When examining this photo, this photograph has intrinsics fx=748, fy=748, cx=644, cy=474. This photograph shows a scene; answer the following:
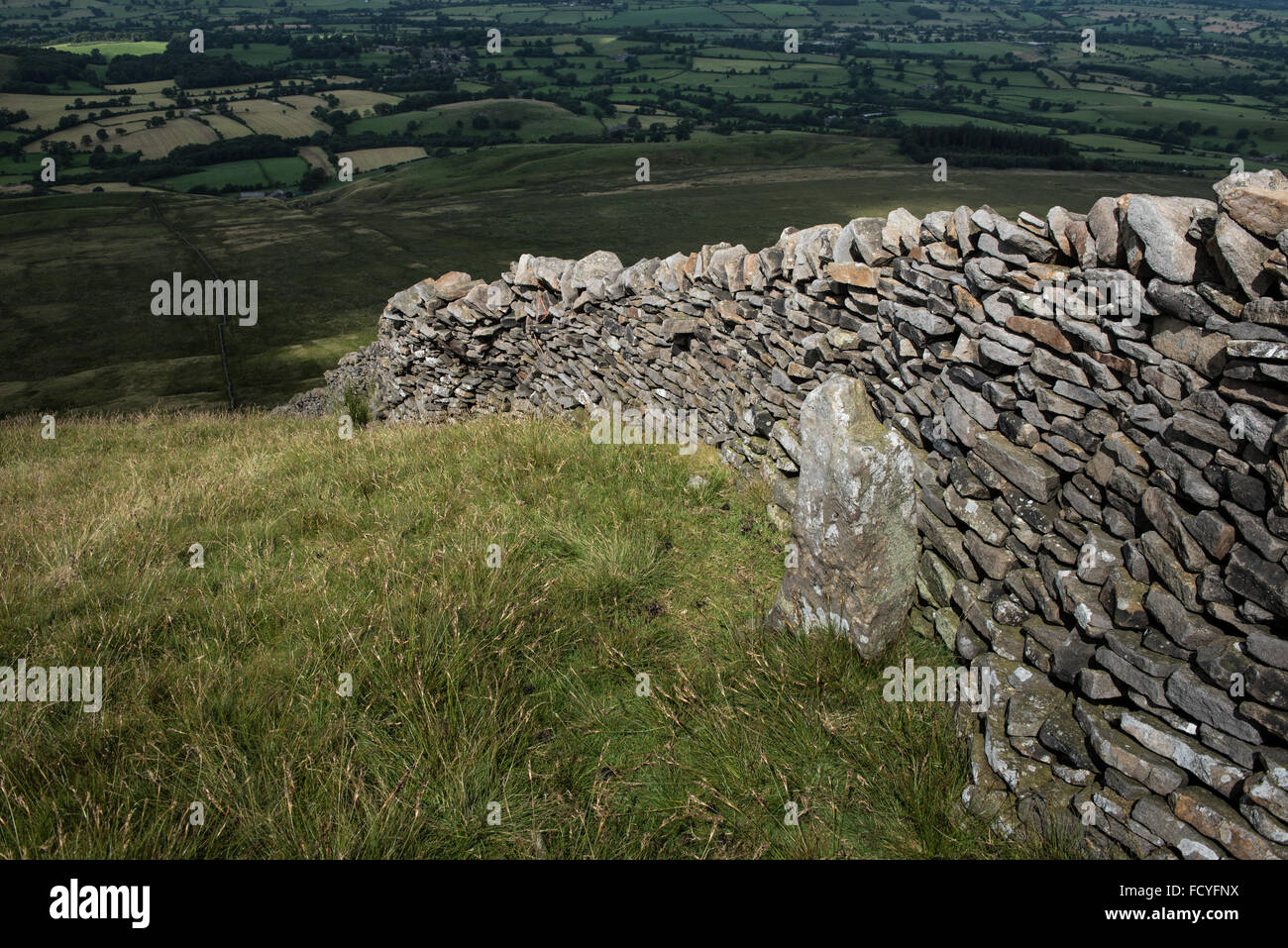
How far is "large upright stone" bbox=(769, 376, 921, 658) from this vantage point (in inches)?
198

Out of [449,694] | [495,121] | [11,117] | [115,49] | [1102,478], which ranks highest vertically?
[115,49]

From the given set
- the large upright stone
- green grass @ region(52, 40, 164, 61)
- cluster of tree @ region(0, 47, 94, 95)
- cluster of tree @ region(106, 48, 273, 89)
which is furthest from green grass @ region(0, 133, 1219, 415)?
green grass @ region(52, 40, 164, 61)

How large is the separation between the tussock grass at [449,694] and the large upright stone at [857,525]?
28cm

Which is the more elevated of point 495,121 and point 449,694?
point 495,121

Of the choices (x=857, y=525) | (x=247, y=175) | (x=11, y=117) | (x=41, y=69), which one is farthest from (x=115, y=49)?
(x=857, y=525)

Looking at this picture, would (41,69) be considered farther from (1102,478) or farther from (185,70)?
(1102,478)

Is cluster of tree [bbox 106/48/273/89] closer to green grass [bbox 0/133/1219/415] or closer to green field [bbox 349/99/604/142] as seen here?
green field [bbox 349/99/604/142]

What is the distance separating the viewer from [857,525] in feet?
16.5

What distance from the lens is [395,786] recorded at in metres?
3.85

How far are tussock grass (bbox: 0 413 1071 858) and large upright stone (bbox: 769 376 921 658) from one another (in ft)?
0.91

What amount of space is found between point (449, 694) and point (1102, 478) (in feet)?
13.2

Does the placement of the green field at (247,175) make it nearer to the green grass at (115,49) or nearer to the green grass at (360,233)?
the green grass at (360,233)

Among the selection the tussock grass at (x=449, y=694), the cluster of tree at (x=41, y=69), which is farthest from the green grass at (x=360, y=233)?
the cluster of tree at (x=41, y=69)

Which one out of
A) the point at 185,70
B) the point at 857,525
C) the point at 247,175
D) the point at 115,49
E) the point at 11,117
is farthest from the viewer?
the point at 115,49
